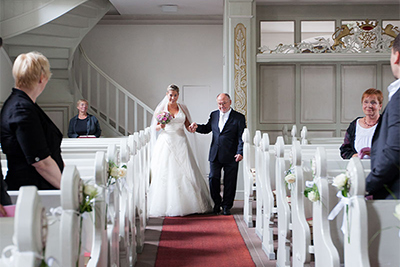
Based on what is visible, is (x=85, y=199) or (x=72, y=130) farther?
(x=72, y=130)

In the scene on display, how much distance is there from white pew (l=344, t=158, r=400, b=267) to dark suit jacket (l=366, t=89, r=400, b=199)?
7 centimetres

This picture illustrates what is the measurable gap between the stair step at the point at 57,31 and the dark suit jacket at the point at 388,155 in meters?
6.78

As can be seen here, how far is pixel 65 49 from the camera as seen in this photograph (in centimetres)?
834

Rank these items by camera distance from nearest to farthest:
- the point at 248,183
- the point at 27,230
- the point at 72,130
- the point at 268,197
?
the point at 27,230
the point at 268,197
the point at 248,183
the point at 72,130

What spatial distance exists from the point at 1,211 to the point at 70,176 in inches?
15.0

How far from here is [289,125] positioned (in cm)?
827

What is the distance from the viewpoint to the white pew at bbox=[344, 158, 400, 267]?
2.12 meters

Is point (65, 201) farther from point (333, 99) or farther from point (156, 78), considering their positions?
point (156, 78)

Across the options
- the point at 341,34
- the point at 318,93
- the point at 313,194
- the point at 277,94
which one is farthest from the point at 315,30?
the point at 313,194

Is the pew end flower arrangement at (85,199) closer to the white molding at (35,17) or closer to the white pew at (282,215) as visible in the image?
the white pew at (282,215)

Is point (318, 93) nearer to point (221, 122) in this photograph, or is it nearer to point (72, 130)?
point (221, 122)

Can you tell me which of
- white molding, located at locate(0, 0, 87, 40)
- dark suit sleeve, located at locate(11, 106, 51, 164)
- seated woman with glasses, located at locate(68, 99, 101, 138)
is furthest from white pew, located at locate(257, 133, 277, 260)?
white molding, located at locate(0, 0, 87, 40)

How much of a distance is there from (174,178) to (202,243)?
145cm

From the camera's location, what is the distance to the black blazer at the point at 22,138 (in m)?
2.45
